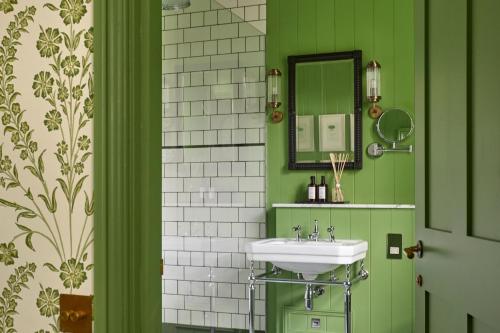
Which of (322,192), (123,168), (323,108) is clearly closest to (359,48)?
(323,108)

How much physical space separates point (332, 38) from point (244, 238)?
56.6 inches

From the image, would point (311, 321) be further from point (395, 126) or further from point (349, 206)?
point (395, 126)

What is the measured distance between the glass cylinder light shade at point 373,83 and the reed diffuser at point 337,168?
0.41 m

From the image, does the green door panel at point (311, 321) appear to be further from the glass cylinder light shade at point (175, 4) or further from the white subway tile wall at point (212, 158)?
the glass cylinder light shade at point (175, 4)

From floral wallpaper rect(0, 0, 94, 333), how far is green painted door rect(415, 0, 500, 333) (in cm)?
99

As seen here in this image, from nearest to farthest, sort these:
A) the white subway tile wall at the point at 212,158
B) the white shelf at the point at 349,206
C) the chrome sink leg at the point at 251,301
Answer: the white subway tile wall at the point at 212,158
the chrome sink leg at the point at 251,301
the white shelf at the point at 349,206

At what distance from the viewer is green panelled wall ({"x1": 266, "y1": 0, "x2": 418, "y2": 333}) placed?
12.9 ft

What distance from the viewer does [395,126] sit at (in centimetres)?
404

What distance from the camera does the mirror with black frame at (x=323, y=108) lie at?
13.5ft

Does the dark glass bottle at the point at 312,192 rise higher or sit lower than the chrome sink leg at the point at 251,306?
higher

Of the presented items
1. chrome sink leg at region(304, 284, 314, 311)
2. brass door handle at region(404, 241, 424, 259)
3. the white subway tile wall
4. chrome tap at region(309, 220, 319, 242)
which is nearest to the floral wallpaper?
brass door handle at region(404, 241, 424, 259)

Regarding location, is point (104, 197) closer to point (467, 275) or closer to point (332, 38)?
point (467, 275)

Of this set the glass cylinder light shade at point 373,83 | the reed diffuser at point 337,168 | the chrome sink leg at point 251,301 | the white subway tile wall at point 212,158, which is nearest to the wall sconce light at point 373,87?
the glass cylinder light shade at point 373,83

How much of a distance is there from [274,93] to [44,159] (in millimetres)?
2985
